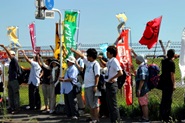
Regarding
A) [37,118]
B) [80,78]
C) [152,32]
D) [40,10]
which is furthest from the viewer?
[40,10]

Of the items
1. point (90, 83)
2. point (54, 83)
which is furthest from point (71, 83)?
point (54, 83)

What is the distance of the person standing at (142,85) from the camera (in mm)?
8797

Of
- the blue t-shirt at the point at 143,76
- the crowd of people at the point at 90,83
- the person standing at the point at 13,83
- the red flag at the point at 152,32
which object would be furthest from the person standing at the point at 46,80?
the blue t-shirt at the point at 143,76

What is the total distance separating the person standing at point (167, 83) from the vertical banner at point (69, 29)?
10.1 feet

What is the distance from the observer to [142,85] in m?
8.86

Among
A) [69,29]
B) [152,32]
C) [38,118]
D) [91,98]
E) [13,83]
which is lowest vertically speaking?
[38,118]

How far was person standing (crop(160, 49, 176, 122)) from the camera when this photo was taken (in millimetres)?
8711

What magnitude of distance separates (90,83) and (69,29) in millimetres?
2549

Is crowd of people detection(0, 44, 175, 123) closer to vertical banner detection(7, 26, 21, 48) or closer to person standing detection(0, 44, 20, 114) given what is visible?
person standing detection(0, 44, 20, 114)

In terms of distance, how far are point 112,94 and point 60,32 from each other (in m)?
3.27

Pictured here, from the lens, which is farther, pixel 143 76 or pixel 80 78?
pixel 80 78

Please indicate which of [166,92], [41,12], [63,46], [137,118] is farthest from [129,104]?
[41,12]

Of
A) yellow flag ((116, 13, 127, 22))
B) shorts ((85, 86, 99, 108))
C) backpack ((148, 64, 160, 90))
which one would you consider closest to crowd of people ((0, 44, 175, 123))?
shorts ((85, 86, 99, 108))

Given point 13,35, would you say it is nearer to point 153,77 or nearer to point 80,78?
point 80,78
